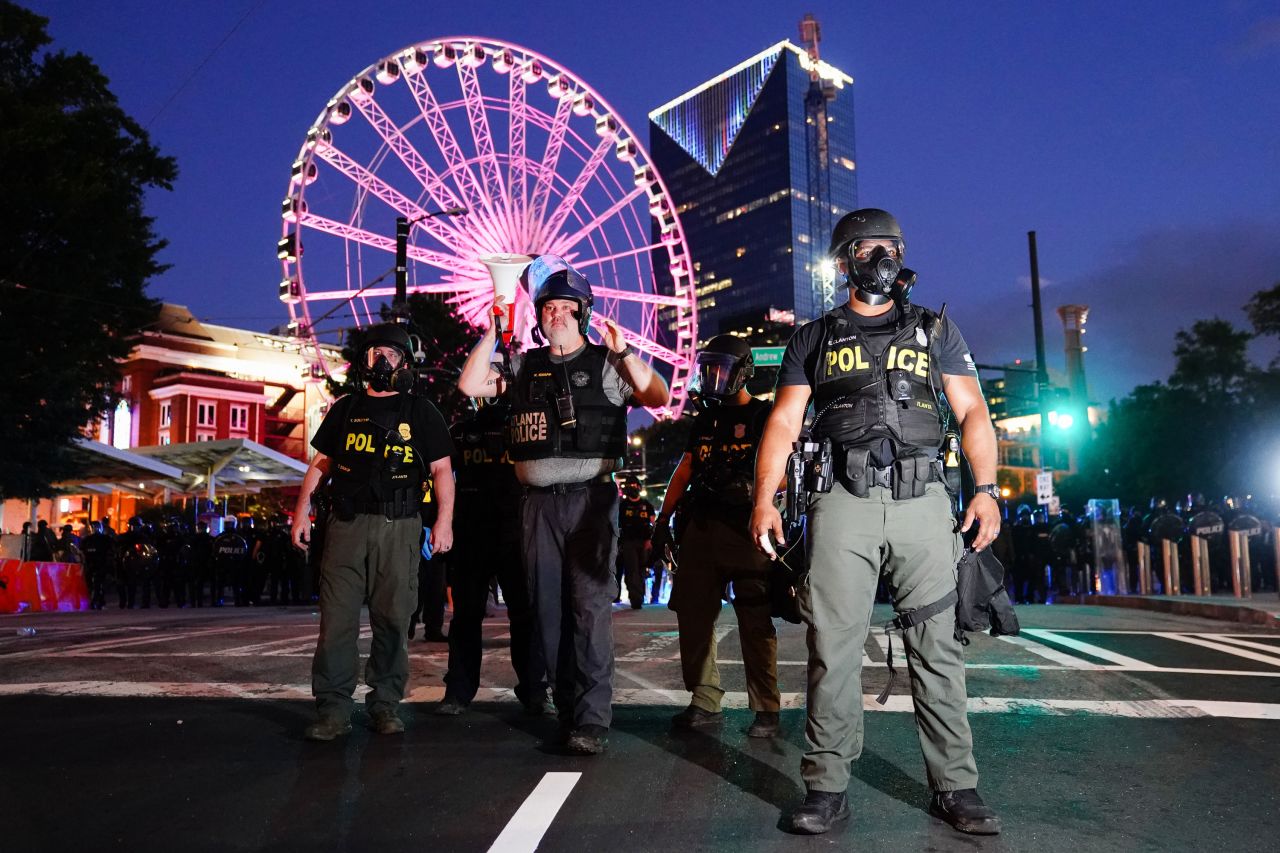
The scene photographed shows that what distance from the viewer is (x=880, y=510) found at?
3482mm

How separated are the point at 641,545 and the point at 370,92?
15.6 metres

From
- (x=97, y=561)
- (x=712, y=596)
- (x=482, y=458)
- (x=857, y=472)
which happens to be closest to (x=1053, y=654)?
(x=712, y=596)

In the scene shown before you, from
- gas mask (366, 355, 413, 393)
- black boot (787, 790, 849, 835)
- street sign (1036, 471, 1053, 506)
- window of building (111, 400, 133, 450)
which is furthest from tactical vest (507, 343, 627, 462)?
window of building (111, 400, 133, 450)

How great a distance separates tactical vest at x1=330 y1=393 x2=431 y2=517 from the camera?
491cm

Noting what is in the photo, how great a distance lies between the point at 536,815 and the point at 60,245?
Result: 2228 cm

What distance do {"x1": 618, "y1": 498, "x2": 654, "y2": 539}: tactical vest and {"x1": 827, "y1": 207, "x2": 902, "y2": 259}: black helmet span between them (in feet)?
37.6

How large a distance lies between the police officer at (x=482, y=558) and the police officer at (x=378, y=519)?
0.49 meters

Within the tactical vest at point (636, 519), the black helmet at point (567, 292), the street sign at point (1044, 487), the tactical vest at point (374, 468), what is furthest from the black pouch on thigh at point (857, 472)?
the street sign at point (1044, 487)

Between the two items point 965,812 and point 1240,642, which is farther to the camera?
point 1240,642

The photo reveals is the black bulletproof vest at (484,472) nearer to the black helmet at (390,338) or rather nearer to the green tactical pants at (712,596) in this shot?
the black helmet at (390,338)

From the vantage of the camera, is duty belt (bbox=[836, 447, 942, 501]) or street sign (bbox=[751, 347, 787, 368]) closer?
duty belt (bbox=[836, 447, 942, 501])

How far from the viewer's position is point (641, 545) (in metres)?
15.5

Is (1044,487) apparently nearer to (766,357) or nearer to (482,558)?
(766,357)

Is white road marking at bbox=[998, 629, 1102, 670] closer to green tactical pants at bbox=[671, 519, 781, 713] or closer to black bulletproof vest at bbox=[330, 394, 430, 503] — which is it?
green tactical pants at bbox=[671, 519, 781, 713]
